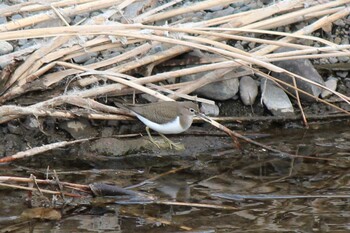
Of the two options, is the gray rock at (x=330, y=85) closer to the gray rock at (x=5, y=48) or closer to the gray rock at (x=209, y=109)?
the gray rock at (x=209, y=109)

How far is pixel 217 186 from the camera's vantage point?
295 inches

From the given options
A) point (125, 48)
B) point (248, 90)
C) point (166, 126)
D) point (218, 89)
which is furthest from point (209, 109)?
point (125, 48)

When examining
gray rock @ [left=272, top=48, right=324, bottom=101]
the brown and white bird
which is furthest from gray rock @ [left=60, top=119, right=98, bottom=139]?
gray rock @ [left=272, top=48, right=324, bottom=101]

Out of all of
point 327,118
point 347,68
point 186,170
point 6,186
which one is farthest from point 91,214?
point 347,68

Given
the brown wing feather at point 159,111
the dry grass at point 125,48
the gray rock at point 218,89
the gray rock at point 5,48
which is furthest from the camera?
the gray rock at point 218,89

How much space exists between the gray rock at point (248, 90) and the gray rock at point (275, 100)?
91 mm

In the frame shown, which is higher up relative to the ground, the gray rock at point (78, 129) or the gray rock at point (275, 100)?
the gray rock at point (275, 100)

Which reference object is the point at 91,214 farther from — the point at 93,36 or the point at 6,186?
the point at 93,36

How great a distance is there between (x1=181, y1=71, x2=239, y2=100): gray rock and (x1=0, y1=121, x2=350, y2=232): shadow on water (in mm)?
572

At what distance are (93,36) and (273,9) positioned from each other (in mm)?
1886

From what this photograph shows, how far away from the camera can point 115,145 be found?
26.9ft

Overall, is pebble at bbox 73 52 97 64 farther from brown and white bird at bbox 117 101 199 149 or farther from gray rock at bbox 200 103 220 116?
gray rock at bbox 200 103 220 116

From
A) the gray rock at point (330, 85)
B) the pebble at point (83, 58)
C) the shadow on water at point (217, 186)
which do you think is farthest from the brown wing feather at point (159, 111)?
the gray rock at point (330, 85)

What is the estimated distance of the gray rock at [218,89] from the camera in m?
8.88
